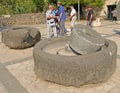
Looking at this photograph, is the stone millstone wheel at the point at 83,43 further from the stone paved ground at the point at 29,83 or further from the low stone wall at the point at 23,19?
the low stone wall at the point at 23,19

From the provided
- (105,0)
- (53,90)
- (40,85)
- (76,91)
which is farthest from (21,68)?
(105,0)

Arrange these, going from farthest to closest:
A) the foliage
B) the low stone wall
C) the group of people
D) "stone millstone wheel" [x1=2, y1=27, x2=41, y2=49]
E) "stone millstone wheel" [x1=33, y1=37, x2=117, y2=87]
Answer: the foliage, the low stone wall, the group of people, "stone millstone wheel" [x1=2, y1=27, x2=41, y2=49], "stone millstone wheel" [x1=33, y1=37, x2=117, y2=87]

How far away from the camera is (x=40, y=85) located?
4.04 metres

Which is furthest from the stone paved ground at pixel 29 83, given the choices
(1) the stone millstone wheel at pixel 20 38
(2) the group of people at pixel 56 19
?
(2) the group of people at pixel 56 19

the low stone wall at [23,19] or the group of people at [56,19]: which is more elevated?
the group of people at [56,19]

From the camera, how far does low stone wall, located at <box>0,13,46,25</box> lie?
54.9 ft

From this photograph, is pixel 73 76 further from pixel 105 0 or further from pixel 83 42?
pixel 105 0

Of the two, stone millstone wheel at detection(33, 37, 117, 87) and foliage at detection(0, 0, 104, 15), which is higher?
foliage at detection(0, 0, 104, 15)

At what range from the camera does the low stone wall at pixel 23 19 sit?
54.9 ft

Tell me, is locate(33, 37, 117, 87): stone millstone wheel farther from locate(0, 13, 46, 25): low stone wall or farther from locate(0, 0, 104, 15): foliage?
locate(0, 0, 104, 15): foliage

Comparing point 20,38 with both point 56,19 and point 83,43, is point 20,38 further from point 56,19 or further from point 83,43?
point 83,43

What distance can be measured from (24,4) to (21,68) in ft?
47.6

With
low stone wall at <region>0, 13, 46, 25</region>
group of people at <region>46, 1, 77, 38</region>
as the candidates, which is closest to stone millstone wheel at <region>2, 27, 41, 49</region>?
group of people at <region>46, 1, 77, 38</region>

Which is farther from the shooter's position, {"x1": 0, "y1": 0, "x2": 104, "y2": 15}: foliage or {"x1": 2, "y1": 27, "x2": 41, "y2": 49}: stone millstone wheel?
{"x1": 0, "y1": 0, "x2": 104, "y2": 15}: foliage
